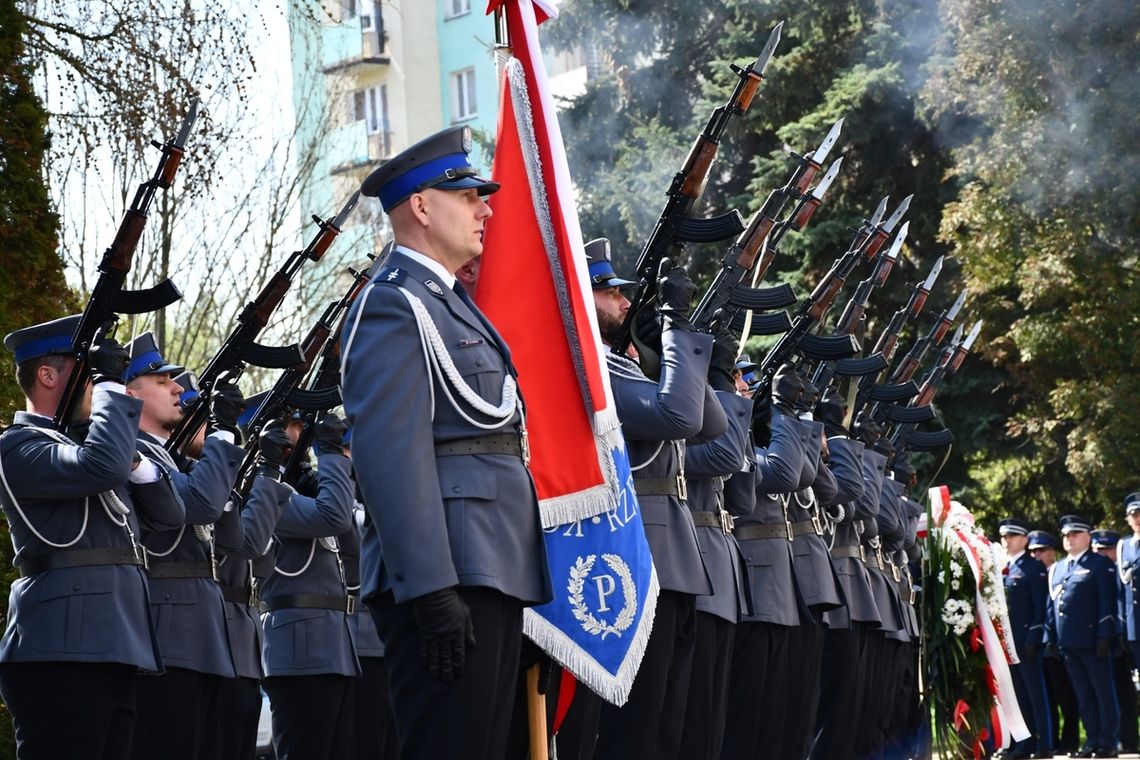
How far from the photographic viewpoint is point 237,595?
7020mm

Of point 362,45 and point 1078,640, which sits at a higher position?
point 362,45

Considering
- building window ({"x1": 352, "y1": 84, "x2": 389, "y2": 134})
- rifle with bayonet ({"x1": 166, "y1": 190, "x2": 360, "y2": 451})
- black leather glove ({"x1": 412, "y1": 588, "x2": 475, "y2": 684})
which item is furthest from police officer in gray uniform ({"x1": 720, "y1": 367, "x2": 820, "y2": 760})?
building window ({"x1": 352, "y1": 84, "x2": 389, "y2": 134})

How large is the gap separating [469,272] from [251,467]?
8.36 ft

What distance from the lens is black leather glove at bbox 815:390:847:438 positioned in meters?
9.53

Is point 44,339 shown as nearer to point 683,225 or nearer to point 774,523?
point 683,225

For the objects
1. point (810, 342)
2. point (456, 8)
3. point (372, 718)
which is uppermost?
point (456, 8)

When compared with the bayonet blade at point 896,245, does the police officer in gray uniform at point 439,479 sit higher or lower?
lower

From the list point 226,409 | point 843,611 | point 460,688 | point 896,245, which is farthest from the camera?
point 896,245

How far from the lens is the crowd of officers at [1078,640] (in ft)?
49.0

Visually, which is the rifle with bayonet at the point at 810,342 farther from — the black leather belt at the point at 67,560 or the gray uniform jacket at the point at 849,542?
the black leather belt at the point at 67,560

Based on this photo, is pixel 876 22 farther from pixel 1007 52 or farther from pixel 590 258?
pixel 590 258

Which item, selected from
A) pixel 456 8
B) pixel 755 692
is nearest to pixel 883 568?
pixel 755 692

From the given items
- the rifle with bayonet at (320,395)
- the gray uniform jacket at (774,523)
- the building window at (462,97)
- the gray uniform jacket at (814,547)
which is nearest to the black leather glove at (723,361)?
the gray uniform jacket at (774,523)

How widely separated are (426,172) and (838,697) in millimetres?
5647
